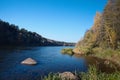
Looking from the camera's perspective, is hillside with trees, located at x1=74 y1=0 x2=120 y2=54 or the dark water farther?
hillside with trees, located at x1=74 y1=0 x2=120 y2=54

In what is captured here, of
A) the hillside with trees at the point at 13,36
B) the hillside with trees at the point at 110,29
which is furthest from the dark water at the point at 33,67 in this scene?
the hillside with trees at the point at 13,36

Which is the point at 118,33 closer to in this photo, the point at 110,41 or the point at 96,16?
the point at 110,41

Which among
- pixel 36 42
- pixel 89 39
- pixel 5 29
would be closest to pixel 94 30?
pixel 89 39

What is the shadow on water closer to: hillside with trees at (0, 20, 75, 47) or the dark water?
the dark water

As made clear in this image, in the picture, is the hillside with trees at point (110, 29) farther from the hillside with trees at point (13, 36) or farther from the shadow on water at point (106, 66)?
the hillside with trees at point (13, 36)

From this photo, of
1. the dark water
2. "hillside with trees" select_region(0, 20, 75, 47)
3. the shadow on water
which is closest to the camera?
the dark water

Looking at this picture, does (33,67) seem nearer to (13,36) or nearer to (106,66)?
(106,66)

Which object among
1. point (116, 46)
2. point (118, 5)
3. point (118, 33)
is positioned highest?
point (118, 5)

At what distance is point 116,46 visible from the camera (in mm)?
53031

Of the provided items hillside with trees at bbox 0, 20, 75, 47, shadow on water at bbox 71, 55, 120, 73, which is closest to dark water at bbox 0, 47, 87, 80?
shadow on water at bbox 71, 55, 120, 73

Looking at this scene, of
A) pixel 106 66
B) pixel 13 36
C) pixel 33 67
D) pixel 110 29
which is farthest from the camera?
pixel 13 36

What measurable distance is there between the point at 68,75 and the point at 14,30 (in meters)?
127

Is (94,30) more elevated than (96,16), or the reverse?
(96,16)

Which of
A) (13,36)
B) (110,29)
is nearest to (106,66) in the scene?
(110,29)
